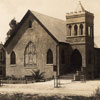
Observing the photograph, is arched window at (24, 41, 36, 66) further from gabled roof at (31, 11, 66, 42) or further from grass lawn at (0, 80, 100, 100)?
grass lawn at (0, 80, 100, 100)

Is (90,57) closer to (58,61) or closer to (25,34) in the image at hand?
(58,61)

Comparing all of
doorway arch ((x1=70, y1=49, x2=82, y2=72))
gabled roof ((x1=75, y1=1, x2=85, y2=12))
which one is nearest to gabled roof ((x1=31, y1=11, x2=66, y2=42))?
doorway arch ((x1=70, y1=49, x2=82, y2=72))

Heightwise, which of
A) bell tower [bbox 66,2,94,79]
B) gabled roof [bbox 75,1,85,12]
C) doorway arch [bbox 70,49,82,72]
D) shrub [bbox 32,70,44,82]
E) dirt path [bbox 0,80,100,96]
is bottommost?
dirt path [bbox 0,80,100,96]

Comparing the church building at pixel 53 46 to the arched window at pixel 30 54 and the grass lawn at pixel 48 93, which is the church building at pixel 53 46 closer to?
the arched window at pixel 30 54

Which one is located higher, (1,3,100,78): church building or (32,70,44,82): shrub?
(1,3,100,78): church building

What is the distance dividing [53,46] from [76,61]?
500cm

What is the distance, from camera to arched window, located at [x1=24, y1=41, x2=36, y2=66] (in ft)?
144

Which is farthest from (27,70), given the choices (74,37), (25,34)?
(74,37)

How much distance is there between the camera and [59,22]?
4841 cm

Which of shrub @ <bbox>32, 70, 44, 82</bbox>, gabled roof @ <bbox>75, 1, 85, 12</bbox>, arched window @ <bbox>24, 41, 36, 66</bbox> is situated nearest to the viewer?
shrub @ <bbox>32, 70, 44, 82</bbox>

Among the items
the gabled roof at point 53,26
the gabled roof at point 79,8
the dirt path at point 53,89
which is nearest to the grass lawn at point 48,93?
the dirt path at point 53,89

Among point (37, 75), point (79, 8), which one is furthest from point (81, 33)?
point (37, 75)

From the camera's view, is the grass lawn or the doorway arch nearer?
the grass lawn

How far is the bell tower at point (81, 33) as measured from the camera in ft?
136
